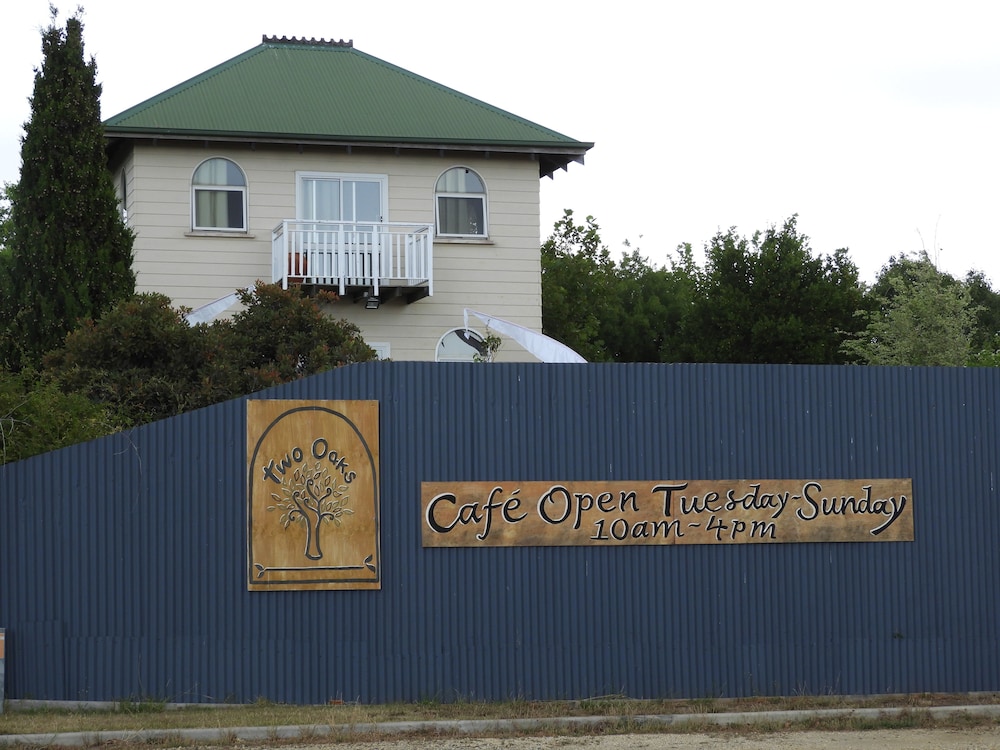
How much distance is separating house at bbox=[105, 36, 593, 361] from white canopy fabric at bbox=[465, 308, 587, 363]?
456mm

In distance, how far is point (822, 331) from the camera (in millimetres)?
33438

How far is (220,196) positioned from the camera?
23.2m

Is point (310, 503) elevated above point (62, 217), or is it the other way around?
point (62, 217)

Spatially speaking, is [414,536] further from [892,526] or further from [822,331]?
[822,331]

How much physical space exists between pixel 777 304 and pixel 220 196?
16308mm

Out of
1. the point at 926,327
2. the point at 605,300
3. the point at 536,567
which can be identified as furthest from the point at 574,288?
the point at 536,567

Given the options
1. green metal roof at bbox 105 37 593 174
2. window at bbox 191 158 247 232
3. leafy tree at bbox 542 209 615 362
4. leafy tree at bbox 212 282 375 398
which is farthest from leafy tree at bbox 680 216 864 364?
leafy tree at bbox 212 282 375 398

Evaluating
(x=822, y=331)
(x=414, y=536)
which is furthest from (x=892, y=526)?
(x=822, y=331)

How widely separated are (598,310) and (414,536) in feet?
105

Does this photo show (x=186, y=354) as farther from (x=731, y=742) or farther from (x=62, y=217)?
(x=731, y=742)

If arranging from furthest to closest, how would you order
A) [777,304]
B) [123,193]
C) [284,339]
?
[777,304]
[123,193]
[284,339]

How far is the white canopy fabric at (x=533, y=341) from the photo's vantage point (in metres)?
20.4

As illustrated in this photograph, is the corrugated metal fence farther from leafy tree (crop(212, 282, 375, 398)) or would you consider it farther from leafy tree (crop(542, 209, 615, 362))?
leafy tree (crop(542, 209, 615, 362))

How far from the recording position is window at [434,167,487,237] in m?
23.9
